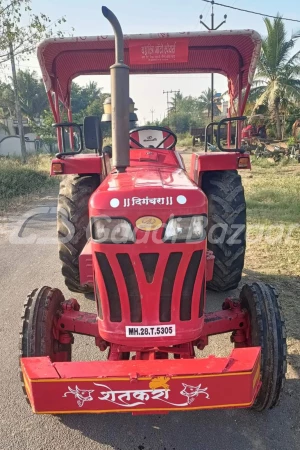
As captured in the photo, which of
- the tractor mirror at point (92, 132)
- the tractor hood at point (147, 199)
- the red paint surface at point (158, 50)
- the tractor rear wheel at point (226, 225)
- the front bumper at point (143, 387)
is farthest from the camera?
the tractor rear wheel at point (226, 225)

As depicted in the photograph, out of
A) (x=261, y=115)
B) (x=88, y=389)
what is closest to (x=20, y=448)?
(x=88, y=389)

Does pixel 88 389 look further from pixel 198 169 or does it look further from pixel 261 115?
pixel 261 115

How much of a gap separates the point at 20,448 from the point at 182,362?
1120 millimetres

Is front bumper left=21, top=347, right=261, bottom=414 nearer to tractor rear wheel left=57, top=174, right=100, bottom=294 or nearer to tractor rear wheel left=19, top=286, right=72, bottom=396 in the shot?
tractor rear wheel left=19, top=286, right=72, bottom=396

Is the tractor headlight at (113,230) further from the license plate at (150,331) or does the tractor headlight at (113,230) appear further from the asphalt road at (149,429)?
the asphalt road at (149,429)

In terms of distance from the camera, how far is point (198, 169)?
3.83 meters

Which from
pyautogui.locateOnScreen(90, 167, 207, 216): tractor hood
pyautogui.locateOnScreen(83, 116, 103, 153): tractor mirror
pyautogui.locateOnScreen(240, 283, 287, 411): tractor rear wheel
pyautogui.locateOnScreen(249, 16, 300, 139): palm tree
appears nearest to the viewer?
pyautogui.locateOnScreen(90, 167, 207, 216): tractor hood

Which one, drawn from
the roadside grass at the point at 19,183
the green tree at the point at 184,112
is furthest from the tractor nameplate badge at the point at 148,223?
the green tree at the point at 184,112

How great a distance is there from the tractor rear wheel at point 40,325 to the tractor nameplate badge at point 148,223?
0.90m

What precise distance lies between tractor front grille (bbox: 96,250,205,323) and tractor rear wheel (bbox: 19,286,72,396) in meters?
0.46

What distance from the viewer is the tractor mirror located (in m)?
3.01

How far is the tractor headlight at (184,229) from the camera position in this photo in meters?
2.13

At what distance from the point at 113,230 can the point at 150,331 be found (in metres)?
0.59

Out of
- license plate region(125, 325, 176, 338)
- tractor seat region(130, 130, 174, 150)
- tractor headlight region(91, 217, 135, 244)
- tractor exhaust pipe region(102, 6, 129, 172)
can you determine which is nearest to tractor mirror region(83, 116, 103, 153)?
tractor exhaust pipe region(102, 6, 129, 172)
